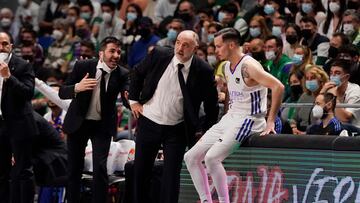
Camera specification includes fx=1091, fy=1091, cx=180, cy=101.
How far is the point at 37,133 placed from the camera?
1316 centimetres

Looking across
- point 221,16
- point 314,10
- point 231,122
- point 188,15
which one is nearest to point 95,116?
point 231,122

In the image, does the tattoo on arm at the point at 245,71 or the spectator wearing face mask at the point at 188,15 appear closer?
the tattoo on arm at the point at 245,71

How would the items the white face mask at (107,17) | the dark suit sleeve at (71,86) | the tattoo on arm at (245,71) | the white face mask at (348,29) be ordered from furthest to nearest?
the white face mask at (107,17) < the white face mask at (348,29) < the dark suit sleeve at (71,86) < the tattoo on arm at (245,71)

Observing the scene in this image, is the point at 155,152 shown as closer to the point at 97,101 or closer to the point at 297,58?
A: the point at 97,101

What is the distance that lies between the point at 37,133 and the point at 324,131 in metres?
3.44

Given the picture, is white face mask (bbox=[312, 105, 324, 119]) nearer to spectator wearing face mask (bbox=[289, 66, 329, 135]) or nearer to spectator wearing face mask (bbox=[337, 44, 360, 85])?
spectator wearing face mask (bbox=[289, 66, 329, 135])

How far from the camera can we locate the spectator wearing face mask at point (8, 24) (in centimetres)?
2233

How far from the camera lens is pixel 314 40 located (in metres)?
16.1

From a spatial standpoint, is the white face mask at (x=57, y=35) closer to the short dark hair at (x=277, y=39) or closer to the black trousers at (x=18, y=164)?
the short dark hair at (x=277, y=39)

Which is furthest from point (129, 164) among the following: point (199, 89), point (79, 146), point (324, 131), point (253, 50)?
point (253, 50)

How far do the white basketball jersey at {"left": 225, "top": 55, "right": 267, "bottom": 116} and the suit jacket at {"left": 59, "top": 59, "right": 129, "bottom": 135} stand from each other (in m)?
1.75

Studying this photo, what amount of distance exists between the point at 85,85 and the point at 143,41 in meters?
6.66

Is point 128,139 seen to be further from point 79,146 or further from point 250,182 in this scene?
point 250,182

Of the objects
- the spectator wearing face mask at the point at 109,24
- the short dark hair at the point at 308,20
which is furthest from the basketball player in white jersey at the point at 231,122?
the spectator wearing face mask at the point at 109,24
